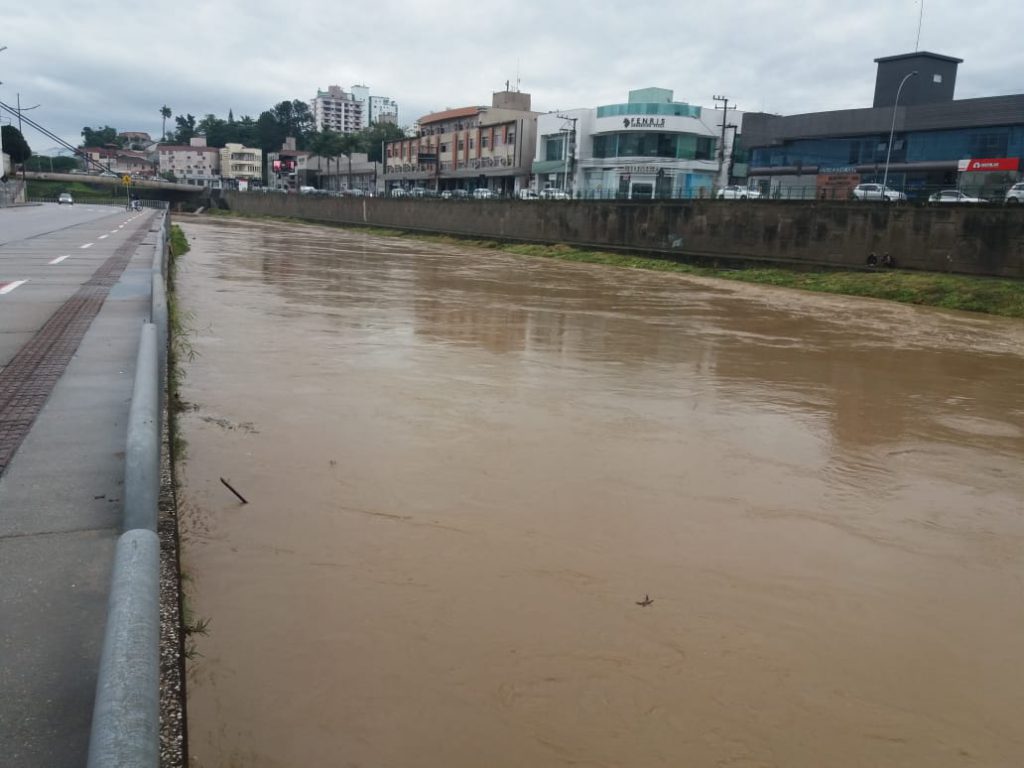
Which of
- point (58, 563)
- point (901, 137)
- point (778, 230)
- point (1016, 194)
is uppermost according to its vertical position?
point (901, 137)

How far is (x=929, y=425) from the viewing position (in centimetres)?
997

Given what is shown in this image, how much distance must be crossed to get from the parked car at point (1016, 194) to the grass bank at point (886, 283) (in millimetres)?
2801

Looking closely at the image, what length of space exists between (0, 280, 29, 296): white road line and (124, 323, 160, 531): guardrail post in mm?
9613

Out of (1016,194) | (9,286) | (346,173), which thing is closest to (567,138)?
(1016,194)

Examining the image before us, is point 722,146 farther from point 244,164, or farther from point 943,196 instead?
point 244,164

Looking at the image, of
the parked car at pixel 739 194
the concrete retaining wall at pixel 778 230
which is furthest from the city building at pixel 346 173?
the parked car at pixel 739 194

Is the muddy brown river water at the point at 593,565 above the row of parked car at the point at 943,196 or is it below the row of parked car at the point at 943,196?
below

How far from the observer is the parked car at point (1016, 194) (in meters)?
26.4

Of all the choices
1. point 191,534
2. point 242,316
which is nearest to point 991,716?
point 191,534

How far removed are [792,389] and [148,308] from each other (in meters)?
9.05

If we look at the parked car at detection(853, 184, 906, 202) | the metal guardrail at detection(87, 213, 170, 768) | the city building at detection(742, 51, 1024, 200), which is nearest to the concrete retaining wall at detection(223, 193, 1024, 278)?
the parked car at detection(853, 184, 906, 202)

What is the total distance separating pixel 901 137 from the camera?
2479 inches

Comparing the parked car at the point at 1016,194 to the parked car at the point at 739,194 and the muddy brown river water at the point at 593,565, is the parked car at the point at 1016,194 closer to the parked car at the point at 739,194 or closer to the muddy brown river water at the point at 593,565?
the parked car at the point at 739,194

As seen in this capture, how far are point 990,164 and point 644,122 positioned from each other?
25598 mm
